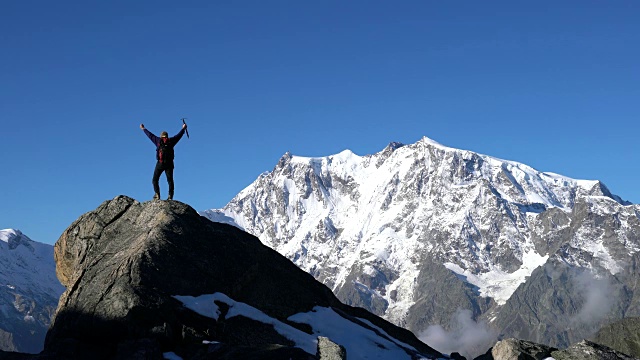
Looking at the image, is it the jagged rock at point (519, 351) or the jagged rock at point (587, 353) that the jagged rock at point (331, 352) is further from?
the jagged rock at point (587, 353)

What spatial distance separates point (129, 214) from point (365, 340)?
1271cm

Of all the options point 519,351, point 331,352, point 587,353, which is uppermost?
point 519,351

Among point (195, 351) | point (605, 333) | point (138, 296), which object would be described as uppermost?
point (605, 333)

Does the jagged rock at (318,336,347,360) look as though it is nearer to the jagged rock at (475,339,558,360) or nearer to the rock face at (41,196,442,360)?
the rock face at (41,196,442,360)

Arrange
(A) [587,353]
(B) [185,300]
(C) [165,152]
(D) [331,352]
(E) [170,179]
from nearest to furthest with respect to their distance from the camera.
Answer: (D) [331,352]
(A) [587,353]
(B) [185,300]
(C) [165,152]
(E) [170,179]

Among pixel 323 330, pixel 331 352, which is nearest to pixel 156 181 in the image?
pixel 323 330

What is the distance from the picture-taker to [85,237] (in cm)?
3697

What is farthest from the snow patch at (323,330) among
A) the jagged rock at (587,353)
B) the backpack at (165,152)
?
the backpack at (165,152)

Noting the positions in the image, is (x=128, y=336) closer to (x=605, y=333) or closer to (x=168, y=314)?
(x=168, y=314)

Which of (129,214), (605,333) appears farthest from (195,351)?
(605,333)

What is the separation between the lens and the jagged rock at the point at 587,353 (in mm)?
29750

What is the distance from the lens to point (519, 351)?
31.6m

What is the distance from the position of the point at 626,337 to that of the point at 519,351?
70.2 ft

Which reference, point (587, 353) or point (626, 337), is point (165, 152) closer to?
point (587, 353)
